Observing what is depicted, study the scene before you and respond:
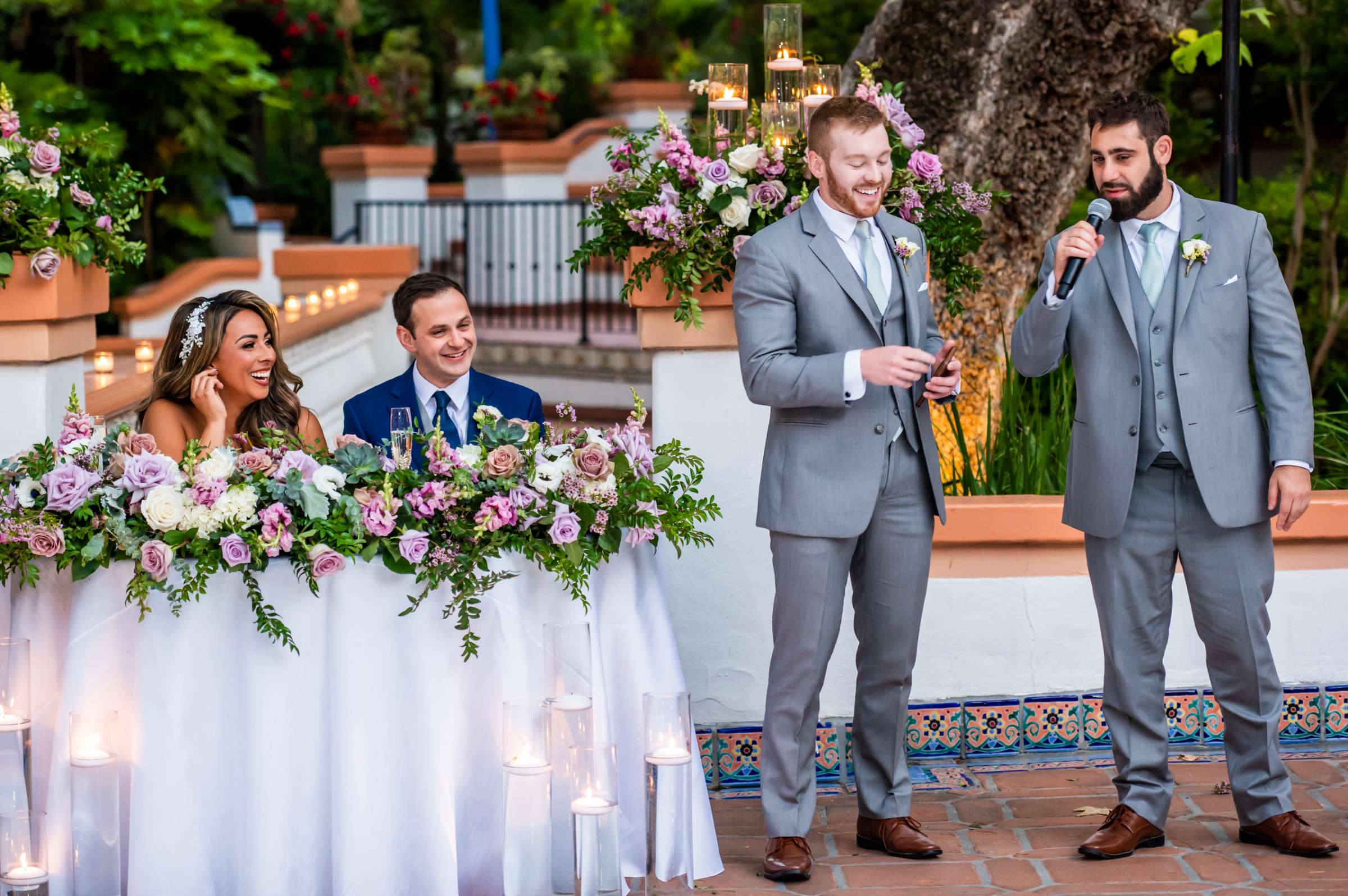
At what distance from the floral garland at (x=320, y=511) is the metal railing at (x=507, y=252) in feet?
30.6

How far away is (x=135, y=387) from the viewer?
6.39 meters

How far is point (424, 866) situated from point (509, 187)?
1219 cm

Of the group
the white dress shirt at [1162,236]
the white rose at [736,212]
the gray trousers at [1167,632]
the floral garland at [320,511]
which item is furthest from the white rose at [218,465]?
the gray trousers at [1167,632]

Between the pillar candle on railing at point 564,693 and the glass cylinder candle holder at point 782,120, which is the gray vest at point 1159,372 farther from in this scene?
the pillar candle on railing at point 564,693

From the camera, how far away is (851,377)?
12.3 feet

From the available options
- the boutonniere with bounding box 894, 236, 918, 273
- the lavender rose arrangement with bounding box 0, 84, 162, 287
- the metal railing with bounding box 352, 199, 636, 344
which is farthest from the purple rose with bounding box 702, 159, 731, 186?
the metal railing with bounding box 352, 199, 636, 344

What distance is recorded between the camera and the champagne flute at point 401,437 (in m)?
3.75

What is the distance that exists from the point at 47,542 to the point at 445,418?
114 centimetres

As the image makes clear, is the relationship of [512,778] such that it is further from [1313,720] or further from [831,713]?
[1313,720]

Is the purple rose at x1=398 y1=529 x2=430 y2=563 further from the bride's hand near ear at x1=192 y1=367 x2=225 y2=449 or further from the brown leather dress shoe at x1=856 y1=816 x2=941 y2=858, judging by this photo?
the brown leather dress shoe at x1=856 y1=816 x2=941 y2=858

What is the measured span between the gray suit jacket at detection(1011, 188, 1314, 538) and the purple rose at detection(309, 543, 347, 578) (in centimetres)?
180

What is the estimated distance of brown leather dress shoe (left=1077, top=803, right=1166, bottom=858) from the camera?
4.12 metres

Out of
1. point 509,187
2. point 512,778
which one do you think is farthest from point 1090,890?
point 509,187

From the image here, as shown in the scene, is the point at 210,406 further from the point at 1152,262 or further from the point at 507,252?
the point at 507,252
